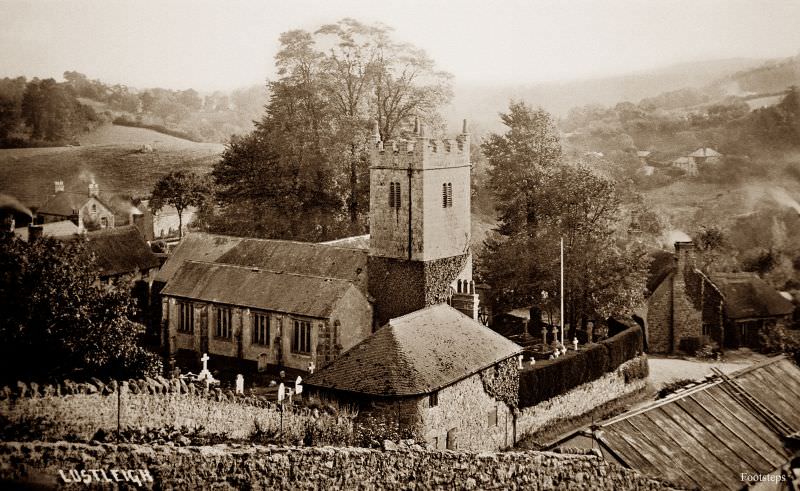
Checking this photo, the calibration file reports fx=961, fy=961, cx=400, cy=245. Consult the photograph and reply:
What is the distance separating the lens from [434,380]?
2830 cm

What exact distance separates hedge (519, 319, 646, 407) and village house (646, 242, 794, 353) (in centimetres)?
491

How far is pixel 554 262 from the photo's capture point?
43.8 meters

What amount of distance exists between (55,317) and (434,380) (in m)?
10.8

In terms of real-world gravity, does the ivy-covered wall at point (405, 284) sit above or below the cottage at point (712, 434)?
above

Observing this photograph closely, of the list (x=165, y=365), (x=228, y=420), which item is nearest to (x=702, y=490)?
(x=228, y=420)

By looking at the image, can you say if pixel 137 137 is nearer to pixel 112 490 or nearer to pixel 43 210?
→ pixel 43 210

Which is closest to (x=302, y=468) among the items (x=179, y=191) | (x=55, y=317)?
(x=55, y=317)

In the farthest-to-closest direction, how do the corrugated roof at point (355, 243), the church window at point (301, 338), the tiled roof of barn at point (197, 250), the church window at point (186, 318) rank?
the tiled roof of barn at point (197, 250) < the corrugated roof at point (355, 243) < the church window at point (186, 318) < the church window at point (301, 338)

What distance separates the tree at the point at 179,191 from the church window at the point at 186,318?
24.1 m

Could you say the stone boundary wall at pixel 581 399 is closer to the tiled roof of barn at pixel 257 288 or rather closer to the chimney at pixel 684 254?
the chimney at pixel 684 254

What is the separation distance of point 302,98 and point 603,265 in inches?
806

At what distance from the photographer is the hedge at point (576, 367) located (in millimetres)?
33750

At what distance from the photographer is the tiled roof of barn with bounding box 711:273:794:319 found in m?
46.9

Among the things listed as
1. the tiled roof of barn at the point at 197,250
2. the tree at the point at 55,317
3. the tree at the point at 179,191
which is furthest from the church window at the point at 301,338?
the tree at the point at 179,191
